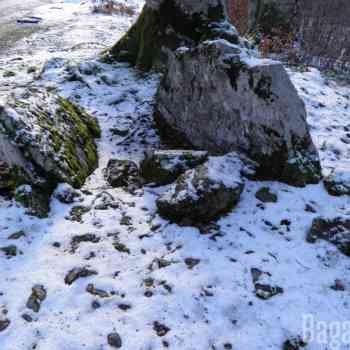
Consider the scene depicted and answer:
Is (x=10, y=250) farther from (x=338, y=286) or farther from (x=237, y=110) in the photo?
(x=338, y=286)

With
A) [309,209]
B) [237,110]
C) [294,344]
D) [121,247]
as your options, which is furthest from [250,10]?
[294,344]

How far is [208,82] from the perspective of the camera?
6.48m

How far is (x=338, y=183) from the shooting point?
19.3ft

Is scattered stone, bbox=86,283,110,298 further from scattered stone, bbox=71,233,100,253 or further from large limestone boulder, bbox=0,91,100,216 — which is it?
large limestone boulder, bbox=0,91,100,216

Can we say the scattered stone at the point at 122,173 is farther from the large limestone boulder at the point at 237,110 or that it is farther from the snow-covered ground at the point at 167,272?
the large limestone boulder at the point at 237,110

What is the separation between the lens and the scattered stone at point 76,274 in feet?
14.8

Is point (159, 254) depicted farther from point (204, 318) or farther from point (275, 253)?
point (275, 253)

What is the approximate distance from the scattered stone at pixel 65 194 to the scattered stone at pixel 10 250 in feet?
3.29

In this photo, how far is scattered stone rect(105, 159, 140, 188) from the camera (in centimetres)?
608

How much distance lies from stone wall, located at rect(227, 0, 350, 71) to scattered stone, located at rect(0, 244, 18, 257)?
10960mm

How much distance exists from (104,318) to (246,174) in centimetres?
310

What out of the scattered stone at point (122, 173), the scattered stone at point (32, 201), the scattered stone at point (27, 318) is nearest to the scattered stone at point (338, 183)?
the scattered stone at point (122, 173)

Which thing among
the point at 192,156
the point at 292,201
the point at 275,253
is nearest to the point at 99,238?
the point at 192,156

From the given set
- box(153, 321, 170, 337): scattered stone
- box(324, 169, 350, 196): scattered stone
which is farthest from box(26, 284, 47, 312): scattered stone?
box(324, 169, 350, 196): scattered stone
